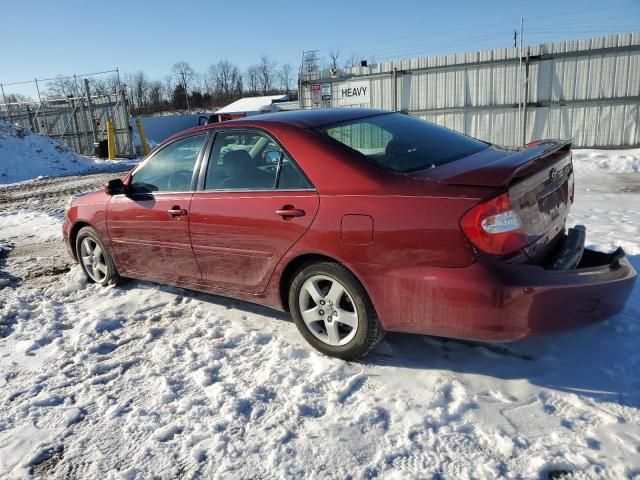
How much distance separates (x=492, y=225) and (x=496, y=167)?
1.36ft

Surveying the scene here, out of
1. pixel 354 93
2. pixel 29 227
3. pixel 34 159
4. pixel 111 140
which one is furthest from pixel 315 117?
A: pixel 111 140

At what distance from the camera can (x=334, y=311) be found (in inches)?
130

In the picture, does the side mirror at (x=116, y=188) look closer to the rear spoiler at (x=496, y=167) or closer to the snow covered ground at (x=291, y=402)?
the snow covered ground at (x=291, y=402)

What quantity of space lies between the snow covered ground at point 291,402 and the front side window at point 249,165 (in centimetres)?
114

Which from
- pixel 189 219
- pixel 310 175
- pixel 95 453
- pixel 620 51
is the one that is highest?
pixel 620 51

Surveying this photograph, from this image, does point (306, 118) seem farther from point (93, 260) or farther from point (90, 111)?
point (90, 111)

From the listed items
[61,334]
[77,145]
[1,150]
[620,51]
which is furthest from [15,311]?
[77,145]

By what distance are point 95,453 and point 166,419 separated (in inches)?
15.5

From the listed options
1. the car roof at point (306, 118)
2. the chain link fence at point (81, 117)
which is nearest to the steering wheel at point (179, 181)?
A: the car roof at point (306, 118)

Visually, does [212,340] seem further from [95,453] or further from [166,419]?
[95,453]

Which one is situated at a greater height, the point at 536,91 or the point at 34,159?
the point at 536,91

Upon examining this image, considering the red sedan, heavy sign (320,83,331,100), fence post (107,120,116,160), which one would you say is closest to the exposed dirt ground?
the red sedan

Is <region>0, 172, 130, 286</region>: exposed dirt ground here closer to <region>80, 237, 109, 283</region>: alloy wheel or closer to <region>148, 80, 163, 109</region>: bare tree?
<region>80, 237, 109, 283</region>: alloy wheel

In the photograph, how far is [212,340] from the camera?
3.82 meters
